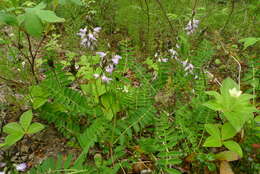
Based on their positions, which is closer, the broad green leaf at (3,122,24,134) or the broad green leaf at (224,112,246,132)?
the broad green leaf at (224,112,246,132)

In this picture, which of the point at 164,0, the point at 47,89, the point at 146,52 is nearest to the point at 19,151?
the point at 47,89

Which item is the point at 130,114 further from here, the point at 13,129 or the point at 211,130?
the point at 13,129

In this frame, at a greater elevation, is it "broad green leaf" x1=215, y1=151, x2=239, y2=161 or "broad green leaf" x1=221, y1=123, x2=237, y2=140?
"broad green leaf" x1=221, y1=123, x2=237, y2=140

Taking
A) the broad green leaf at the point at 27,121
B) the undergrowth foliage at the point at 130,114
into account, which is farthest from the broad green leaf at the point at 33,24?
the broad green leaf at the point at 27,121

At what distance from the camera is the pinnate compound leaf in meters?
1.45

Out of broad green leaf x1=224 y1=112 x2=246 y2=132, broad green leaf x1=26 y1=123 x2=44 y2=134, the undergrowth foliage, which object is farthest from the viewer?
broad green leaf x1=26 y1=123 x2=44 y2=134

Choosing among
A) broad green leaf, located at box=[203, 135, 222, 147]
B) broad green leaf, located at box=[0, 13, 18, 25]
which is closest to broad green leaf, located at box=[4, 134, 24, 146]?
broad green leaf, located at box=[0, 13, 18, 25]

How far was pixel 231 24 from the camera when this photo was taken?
12.0 ft

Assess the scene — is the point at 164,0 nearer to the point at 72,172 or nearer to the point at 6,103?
the point at 6,103

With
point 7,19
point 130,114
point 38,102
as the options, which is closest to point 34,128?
point 38,102

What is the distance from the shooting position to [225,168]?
146 cm

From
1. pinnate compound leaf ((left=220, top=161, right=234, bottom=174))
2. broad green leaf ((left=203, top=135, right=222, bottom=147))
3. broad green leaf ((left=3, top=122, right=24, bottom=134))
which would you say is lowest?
pinnate compound leaf ((left=220, top=161, right=234, bottom=174))

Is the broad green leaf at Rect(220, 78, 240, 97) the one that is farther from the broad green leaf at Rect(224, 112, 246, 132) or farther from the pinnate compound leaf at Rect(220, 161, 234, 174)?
the pinnate compound leaf at Rect(220, 161, 234, 174)

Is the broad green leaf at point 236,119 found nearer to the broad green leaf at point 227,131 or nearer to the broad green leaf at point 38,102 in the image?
the broad green leaf at point 227,131
